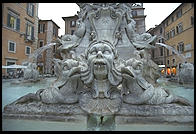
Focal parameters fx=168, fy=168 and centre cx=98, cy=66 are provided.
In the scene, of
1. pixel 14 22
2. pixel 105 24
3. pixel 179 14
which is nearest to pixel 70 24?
pixel 14 22

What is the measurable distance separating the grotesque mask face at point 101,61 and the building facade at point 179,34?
20.4m

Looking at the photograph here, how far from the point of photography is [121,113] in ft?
9.64

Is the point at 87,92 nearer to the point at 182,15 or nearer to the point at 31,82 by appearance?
the point at 31,82

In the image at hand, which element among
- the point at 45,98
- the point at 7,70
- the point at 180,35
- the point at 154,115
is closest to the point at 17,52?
the point at 7,70

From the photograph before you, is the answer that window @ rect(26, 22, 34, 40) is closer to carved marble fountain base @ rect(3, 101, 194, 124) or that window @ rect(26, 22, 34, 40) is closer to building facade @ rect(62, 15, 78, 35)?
building facade @ rect(62, 15, 78, 35)

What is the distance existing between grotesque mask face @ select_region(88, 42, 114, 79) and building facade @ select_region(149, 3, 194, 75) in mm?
20444

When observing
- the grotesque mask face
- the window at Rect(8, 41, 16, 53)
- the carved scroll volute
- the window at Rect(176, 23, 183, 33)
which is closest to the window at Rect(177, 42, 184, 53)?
the window at Rect(176, 23, 183, 33)

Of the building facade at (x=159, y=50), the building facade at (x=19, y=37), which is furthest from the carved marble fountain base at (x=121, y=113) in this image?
the building facade at (x=159, y=50)

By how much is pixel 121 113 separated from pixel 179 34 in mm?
27549

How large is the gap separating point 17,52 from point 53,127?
20.2 meters

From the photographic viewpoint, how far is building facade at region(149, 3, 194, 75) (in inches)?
900

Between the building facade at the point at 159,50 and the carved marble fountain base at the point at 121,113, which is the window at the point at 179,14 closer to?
the building facade at the point at 159,50

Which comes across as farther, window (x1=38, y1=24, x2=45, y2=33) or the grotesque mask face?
window (x1=38, y1=24, x2=45, y2=33)

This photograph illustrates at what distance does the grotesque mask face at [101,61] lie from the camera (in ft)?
9.87
